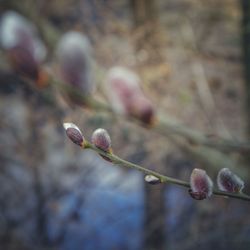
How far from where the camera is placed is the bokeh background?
1.97 meters

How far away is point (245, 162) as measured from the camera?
4.83 ft

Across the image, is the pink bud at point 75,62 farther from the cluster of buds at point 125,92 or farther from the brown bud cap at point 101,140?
the brown bud cap at point 101,140

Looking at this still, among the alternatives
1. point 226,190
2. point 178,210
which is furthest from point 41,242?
point 226,190

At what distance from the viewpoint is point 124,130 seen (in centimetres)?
182

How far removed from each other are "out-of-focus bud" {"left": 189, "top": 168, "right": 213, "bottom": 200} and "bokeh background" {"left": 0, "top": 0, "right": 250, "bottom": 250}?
148 cm

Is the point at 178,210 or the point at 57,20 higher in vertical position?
the point at 57,20

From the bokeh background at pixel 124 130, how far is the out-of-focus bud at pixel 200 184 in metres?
1.48

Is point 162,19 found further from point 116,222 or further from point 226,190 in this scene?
point 226,190

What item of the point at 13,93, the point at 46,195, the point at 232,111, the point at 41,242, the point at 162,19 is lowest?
the point at 41,242

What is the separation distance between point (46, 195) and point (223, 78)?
102 cm

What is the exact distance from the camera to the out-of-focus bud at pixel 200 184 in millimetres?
319

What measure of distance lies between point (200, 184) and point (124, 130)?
150cm

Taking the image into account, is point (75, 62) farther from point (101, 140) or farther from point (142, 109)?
point (101, 140)

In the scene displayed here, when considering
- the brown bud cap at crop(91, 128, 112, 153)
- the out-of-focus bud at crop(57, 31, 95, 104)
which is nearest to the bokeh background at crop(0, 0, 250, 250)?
the out-of-focus bud at crop(57, 31, 95, 104)
